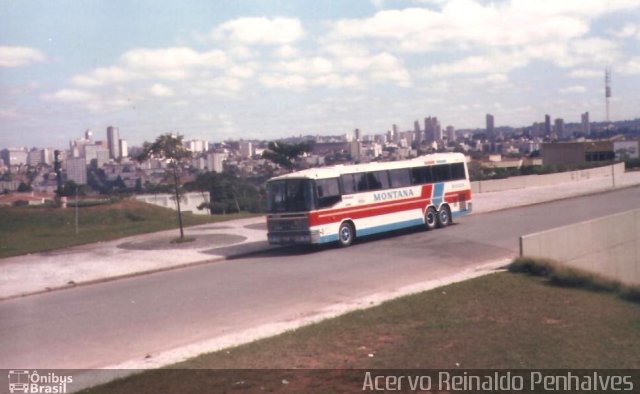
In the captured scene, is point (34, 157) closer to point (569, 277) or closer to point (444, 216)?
point (444, 216)

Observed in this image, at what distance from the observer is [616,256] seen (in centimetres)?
2156

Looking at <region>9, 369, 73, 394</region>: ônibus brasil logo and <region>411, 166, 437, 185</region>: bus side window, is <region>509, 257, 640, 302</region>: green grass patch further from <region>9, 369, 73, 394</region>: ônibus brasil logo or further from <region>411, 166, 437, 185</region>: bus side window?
<region>411, 166, 437, 185</region>: bus side window

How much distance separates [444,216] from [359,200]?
16.5 ft

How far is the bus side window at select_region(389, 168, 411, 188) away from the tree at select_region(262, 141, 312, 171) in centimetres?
464

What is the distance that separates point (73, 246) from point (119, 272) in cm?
654

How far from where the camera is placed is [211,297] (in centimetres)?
1456

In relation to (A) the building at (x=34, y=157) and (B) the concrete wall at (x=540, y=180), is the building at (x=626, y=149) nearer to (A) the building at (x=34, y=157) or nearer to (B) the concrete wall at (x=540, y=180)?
(B) the concrete wall at (x=540, y=180)

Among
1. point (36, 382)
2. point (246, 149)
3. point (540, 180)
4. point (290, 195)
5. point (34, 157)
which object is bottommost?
point (36, 382)

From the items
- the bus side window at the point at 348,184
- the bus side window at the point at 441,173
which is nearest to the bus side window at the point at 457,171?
the bus side window at the point at 441,173

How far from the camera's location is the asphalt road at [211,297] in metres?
11.0

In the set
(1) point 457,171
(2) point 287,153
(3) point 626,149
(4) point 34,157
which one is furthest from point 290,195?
(3) point 626,149

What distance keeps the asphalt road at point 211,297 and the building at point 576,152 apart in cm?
5454

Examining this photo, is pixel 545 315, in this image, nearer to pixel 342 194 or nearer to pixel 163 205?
pixel 342 194

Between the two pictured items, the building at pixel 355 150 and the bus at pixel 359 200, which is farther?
the building at pixel 355 150
